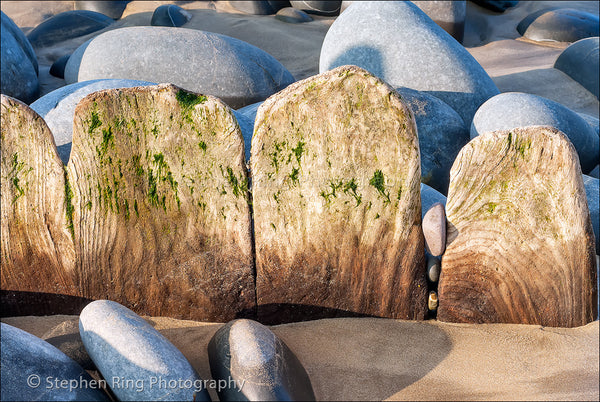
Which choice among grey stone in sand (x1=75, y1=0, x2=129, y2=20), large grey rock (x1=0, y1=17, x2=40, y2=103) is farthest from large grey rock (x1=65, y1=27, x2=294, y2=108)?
grey stone in sand (x1=75, y1=0, x2=129, y2=20)

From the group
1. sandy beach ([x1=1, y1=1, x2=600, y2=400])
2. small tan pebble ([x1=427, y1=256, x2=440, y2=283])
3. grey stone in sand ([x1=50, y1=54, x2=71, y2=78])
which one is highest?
small tan pebble ([x1=427, y1=256, x2=440, y2=283])

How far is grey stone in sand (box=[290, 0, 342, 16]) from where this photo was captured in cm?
851

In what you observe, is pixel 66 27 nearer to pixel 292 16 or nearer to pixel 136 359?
pixel 292 16

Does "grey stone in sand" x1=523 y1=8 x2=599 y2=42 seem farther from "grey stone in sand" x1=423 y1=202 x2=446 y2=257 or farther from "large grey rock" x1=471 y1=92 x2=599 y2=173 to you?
"grey stone in sand" x1=423 y1=202 x2=446 y2=257

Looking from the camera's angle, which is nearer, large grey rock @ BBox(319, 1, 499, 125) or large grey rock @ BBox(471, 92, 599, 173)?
large grey rock @ BBox(471, 92, 599, 173)

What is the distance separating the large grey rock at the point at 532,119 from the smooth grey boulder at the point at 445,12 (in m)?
3.49

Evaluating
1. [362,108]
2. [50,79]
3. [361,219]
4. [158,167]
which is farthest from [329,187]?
[50,79]

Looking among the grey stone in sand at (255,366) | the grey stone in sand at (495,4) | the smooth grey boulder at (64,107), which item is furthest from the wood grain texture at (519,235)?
the grey stone in sand at (495,4)

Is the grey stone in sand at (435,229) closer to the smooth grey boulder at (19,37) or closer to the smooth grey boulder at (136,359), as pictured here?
the smooth grey boulder at (136,359)

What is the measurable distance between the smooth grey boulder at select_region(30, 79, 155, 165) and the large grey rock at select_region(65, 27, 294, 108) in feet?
2.87

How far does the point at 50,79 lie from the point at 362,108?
5.10 m

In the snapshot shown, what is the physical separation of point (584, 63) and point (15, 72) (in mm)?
5794

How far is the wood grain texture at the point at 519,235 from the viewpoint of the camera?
205 cm

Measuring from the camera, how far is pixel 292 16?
27.2ft
